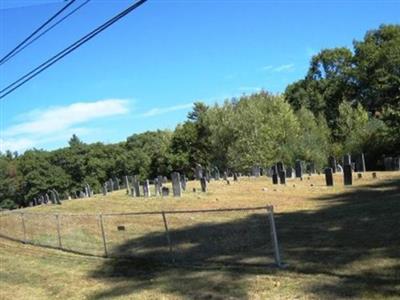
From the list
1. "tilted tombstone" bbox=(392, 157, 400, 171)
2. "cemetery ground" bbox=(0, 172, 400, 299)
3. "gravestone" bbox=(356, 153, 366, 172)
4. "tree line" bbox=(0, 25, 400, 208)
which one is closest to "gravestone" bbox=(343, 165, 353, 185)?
"cemetery ground" bbox=(0, 172, 400, 299)

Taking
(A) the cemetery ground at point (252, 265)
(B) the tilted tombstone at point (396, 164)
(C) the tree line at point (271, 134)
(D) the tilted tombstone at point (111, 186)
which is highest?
(C) the tree line at point (271, 134)

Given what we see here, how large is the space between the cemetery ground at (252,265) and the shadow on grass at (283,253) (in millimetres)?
19

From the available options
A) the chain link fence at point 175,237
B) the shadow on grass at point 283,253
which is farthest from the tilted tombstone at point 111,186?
the shadow on grass at point 283,253

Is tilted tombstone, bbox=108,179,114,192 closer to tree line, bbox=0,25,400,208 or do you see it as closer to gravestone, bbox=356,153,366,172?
tree line, bbox=0,25,400,208

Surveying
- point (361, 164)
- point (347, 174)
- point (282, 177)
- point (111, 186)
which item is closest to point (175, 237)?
point (347, 174)

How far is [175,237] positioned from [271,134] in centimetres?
3844

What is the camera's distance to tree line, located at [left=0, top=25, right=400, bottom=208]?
5100 cm

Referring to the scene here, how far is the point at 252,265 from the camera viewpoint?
34.7ft

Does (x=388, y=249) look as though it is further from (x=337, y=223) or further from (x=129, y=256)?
(x=129, y=256)

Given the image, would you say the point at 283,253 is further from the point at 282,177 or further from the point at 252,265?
the point at 282,177

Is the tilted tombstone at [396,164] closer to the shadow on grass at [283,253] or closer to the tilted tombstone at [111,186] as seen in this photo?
the shadow on grass at [283,253]

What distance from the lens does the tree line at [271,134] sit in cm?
5100

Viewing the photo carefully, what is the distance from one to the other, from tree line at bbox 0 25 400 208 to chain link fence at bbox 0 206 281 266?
27.9 meters

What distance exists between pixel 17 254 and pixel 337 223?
366 inches
